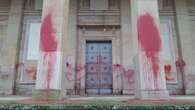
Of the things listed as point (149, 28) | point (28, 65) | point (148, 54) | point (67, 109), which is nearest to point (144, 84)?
point (148, 54)

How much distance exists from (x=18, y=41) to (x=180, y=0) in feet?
41.2

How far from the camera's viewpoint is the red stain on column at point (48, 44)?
8.84 m

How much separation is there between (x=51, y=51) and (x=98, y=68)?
6487mm

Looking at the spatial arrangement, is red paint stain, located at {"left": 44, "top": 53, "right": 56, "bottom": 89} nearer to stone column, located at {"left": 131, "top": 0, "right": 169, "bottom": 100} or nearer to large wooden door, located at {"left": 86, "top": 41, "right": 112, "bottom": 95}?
stone column, located at {"left": 131, "top": 0, "right": 169, "bottom": 100}

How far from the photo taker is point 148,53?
8836 mm

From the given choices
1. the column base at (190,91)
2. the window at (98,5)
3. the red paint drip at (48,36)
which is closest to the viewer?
the red paint drip at (48,36)

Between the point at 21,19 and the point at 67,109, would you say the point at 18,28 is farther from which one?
the point at 67,109

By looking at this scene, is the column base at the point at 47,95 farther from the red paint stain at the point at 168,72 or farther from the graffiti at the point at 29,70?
the red paint stain at the point at 168,72

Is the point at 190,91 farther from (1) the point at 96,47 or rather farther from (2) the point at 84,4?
(2) the point at 84,4

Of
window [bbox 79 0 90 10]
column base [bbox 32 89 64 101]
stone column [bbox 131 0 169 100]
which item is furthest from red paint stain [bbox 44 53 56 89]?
window [bbox 79 0 90 10]

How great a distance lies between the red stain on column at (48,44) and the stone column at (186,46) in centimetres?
935

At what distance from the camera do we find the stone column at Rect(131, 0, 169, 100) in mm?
8398

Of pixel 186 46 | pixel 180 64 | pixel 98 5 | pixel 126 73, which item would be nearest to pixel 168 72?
pixel 180 64

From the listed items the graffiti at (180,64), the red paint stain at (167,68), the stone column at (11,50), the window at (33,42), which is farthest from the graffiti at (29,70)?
the graffiti at (180,64)
